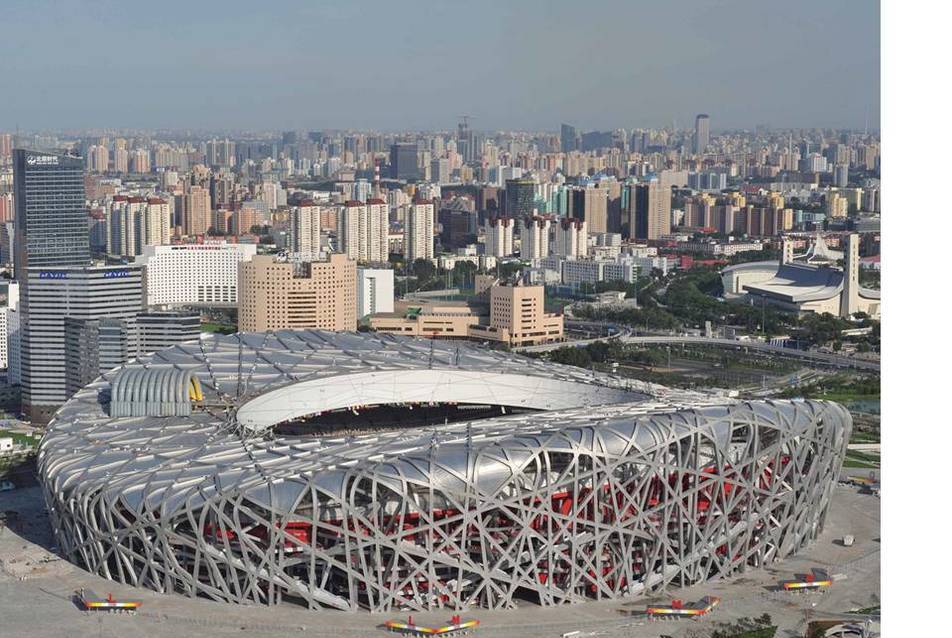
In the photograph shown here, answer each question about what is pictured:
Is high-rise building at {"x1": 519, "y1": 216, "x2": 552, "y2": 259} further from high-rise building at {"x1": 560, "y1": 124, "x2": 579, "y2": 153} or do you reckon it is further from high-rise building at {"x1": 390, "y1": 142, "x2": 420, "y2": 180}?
high-rise building at {"x1": 390, "y1": 142, "x2": 420, "y2": 180}

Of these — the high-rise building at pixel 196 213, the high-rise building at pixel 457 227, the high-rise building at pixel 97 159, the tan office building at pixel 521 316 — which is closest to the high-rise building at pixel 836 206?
the high-rise building at pixel 457 227

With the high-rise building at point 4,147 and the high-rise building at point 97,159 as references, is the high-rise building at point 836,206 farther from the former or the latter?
the high-rise building at point 97,159

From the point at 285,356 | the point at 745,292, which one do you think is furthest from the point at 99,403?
the point at 745,292

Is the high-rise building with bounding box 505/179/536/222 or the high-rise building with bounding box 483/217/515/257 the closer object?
the high-rise building with bounding box 483/217/515/257

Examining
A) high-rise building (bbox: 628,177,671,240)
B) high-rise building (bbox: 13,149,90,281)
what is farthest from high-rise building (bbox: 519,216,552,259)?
high-rise building (bbox: 13,149,90,281)

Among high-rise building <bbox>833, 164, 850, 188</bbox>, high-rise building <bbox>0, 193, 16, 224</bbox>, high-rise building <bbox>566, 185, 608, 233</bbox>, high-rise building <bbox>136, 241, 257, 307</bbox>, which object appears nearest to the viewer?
high-rise building <bbox>136, 241, 257, 307</bbox>

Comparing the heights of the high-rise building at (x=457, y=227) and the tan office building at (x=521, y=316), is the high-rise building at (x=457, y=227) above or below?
above
